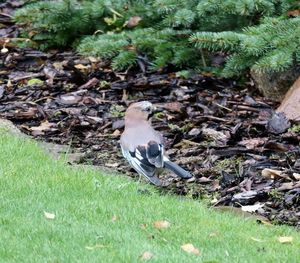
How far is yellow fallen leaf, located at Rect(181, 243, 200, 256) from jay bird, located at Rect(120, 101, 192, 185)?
4.24 feet

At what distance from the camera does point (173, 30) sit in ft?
35.9

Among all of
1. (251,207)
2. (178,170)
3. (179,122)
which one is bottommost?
(179,122)

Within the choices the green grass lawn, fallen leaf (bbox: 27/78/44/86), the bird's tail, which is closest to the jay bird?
the bird's tail

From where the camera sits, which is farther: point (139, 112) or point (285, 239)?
point (139, 112)

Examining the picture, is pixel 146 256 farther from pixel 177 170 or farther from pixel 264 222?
pixel 177 170

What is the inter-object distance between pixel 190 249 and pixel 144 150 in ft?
5.50

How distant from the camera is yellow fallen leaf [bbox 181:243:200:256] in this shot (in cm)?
607

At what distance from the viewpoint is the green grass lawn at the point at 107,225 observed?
5973 mm

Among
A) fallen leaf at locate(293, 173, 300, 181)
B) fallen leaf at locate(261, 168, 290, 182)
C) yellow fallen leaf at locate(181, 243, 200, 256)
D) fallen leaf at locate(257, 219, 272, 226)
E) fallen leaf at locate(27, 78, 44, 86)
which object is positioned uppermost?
yellow fallen leaf at locate(181, 243, 200, 256)

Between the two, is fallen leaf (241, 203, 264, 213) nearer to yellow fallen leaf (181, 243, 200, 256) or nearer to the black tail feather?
the black tail feather

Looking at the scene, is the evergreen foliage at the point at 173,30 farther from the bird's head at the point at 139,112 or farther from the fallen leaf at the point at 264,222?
the fallen leaf at the point at 264,222

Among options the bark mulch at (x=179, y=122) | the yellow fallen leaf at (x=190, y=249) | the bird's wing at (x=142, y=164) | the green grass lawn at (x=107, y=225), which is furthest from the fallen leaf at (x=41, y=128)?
the yellow fallen leaf at (x=190, y=249)

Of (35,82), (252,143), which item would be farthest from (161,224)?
(35,82)

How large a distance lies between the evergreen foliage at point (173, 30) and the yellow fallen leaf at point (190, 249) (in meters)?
3.57
